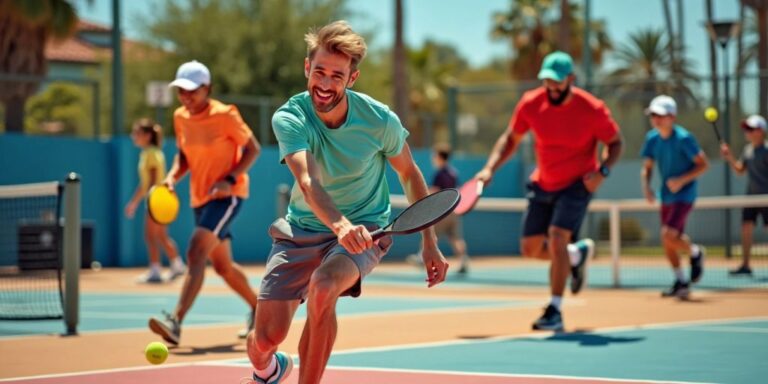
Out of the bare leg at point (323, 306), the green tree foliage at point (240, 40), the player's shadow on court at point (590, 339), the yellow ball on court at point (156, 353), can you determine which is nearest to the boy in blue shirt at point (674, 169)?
the player's shadow on court at point (590, 339)

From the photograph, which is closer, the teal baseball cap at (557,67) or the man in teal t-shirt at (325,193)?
the man in teal t-shirt at (325,193)

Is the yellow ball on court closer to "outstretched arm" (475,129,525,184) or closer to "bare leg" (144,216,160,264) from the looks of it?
"outstretched arm" (475,129,525,184)

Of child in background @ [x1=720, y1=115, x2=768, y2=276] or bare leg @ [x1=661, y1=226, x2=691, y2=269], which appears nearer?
bare leg @ [x1=661, y1=226, x2=691, y2=269]

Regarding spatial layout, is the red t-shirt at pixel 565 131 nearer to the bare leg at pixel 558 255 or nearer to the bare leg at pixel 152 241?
the bare leg at pixel 558 255

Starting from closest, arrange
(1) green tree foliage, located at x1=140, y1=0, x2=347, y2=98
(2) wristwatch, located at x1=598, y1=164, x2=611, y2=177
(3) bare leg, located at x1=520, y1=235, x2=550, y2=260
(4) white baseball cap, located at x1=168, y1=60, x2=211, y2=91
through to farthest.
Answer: (4) white baseball cap, located at x1=168, y1=60, x2=211, y2=91, (2) wristwatch, located at x1=598, y1=164, x2=611, y2=177, (3) bare leg, located at x1=520, y1=235, x2=550, y2=260, (1) green tree foliage, located at x1=140, y1=0, x2=347, y2=98

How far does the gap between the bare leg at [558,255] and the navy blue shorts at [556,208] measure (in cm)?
6

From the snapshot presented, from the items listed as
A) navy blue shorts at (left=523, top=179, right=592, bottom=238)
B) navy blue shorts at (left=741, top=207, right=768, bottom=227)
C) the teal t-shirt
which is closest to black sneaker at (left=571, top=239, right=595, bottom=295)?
navy blue shorts at (left=523, top=179, right=592, bottom=238)

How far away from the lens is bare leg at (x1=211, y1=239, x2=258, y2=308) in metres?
9.56

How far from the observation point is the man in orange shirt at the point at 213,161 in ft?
30.9

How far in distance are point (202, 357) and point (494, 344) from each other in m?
2.10

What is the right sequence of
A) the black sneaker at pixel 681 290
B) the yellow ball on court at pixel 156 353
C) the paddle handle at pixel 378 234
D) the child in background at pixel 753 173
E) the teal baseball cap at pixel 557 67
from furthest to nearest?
1. the child in background at pixel 753 173
2. the black sneaker at pixel 681 290
3. the teal baseball cap at pixel 557 67
4. the yellow ball on court at pixel 156 353
5. the paddle handle at pixel 378 234

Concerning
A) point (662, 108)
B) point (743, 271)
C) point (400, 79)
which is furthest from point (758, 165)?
point (400, 79)

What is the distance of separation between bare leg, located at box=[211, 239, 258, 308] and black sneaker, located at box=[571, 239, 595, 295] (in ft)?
10.5

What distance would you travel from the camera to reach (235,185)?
964cm
